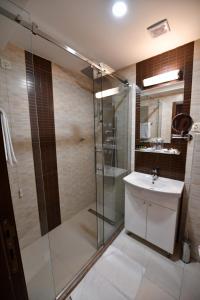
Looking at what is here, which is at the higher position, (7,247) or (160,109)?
(160,109)

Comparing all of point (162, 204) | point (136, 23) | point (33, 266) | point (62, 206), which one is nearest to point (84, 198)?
point (62, 206)

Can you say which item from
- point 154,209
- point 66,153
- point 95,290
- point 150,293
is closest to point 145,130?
point 154,209

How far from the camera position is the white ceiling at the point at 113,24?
105 centimetres

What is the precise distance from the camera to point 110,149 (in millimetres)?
2006

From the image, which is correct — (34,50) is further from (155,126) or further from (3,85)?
(155,126)

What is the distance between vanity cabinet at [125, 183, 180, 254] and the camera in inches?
58.4

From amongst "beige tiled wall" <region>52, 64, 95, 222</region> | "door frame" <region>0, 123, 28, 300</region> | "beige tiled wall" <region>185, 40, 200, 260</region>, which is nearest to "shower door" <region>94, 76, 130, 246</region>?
"beige tiled wall" <region>52, 64, 95, 222</region>

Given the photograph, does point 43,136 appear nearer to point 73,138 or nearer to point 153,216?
point 73,138

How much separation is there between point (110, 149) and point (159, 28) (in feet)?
4.68

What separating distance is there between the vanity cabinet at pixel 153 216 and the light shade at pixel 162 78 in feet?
4.68

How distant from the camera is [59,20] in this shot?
3.90ft

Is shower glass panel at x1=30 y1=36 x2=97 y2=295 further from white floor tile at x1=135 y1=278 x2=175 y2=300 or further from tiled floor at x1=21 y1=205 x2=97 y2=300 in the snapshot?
white floor tile at x1=135 y1=278 x2=175 y2=300

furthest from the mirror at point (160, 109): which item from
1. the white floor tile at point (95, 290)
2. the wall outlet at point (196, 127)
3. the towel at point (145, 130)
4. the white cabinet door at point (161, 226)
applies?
the white floor tile at point (95, 290)

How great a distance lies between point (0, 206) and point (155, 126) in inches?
74.6
